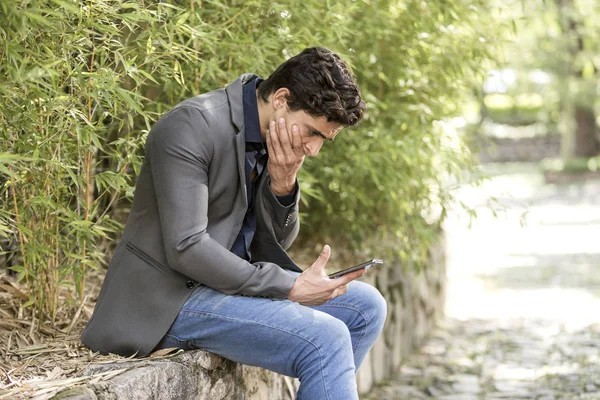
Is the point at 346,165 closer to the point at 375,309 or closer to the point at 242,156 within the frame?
the point at 375,309

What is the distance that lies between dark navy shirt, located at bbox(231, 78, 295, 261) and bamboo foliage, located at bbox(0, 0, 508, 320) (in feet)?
0.76

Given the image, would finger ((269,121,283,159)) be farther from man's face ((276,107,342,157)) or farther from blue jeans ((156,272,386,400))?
blue jeans ((156,272,386,400))

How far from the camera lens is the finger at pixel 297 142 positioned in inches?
102

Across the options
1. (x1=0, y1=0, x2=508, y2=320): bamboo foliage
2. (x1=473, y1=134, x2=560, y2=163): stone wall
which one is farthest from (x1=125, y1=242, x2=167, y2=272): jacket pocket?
(x1=473, y1=134, x2=560, y2=163): stone wall

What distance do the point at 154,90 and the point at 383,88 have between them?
1.45 metres

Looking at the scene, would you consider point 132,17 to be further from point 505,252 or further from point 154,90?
point 505,252

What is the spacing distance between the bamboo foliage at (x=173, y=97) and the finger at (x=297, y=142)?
41 cm

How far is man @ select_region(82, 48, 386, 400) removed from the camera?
2412mm

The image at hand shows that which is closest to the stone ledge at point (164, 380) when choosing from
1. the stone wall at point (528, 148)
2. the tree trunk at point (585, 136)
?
the tree trunk at point (585, 136)

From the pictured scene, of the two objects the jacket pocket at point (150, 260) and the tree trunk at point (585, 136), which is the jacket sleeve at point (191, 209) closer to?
the jacket pocket at point (150, 260)

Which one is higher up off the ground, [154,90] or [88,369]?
[154,90]

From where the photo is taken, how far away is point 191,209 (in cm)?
239

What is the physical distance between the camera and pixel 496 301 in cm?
661

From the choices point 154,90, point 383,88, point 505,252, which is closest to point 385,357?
point 383,88
